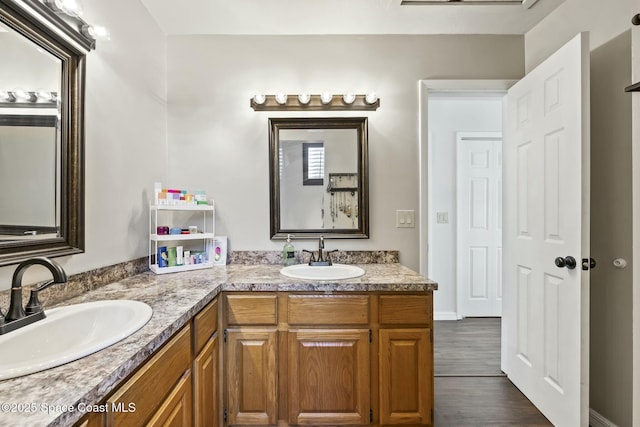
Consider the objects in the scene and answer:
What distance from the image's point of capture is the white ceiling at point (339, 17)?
6.02ft

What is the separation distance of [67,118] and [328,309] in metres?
1.45

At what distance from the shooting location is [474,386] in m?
Answer: 2.09

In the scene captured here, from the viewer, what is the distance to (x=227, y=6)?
1848 mm

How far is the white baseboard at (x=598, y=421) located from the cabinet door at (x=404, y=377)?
3.02ft

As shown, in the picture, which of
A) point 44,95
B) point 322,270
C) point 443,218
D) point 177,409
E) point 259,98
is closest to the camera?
point 177,409

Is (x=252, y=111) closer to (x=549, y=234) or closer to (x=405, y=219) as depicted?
(x=405, y=219)

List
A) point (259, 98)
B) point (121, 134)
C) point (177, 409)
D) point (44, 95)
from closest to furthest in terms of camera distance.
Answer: point (177, 409) → point (44, 95) → point (121, 134) → point (259, 98)

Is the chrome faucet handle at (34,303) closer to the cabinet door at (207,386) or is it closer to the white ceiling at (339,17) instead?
the cabinet door at (207,386)

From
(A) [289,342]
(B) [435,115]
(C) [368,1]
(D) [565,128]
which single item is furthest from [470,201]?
(A) [289,342]

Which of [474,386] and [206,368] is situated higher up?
[206,368]

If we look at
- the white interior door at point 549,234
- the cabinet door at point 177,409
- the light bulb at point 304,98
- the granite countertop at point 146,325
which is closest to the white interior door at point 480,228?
the white interior door at point 549,234

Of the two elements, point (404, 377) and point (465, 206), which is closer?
point (404, 377)

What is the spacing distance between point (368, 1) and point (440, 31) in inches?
24.8

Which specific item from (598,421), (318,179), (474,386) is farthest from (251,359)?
(598,421)
